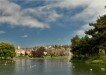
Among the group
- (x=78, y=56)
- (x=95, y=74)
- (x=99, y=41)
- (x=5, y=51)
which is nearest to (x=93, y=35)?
(x=99, y=41)

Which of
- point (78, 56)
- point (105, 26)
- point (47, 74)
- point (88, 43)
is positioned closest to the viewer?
point (47, 74)

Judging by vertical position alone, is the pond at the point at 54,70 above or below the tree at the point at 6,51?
below

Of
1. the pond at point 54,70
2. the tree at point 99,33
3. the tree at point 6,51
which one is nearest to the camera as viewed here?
the pond at point 54,70

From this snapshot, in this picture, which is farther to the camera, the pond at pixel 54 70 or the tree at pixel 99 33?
the tree at pixel 99 33

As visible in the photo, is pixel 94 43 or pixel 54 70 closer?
pixel 54 70

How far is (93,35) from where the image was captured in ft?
281

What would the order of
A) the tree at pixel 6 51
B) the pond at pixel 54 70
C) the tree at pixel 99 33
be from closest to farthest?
the pond at pixel 54 70, the tree at pixel 99 33, the tree at pixel 6 51

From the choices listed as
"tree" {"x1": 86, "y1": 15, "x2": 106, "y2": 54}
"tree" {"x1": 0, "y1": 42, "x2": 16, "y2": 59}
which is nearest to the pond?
"tree" {"x1": 86, "y1": 15, "x2": 106, "y2": 54}

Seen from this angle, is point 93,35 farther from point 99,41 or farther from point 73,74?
point 73,74

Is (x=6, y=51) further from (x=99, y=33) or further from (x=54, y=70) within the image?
(x=54, y=70)

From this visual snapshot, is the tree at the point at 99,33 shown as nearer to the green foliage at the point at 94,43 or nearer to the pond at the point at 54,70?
the green foliage at the point at 94,43

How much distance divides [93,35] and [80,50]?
42.6 ft

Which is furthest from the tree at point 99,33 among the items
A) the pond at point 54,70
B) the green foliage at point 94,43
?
the pond at point 54,70

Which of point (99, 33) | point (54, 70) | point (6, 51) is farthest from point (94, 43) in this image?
point (6, 51)
